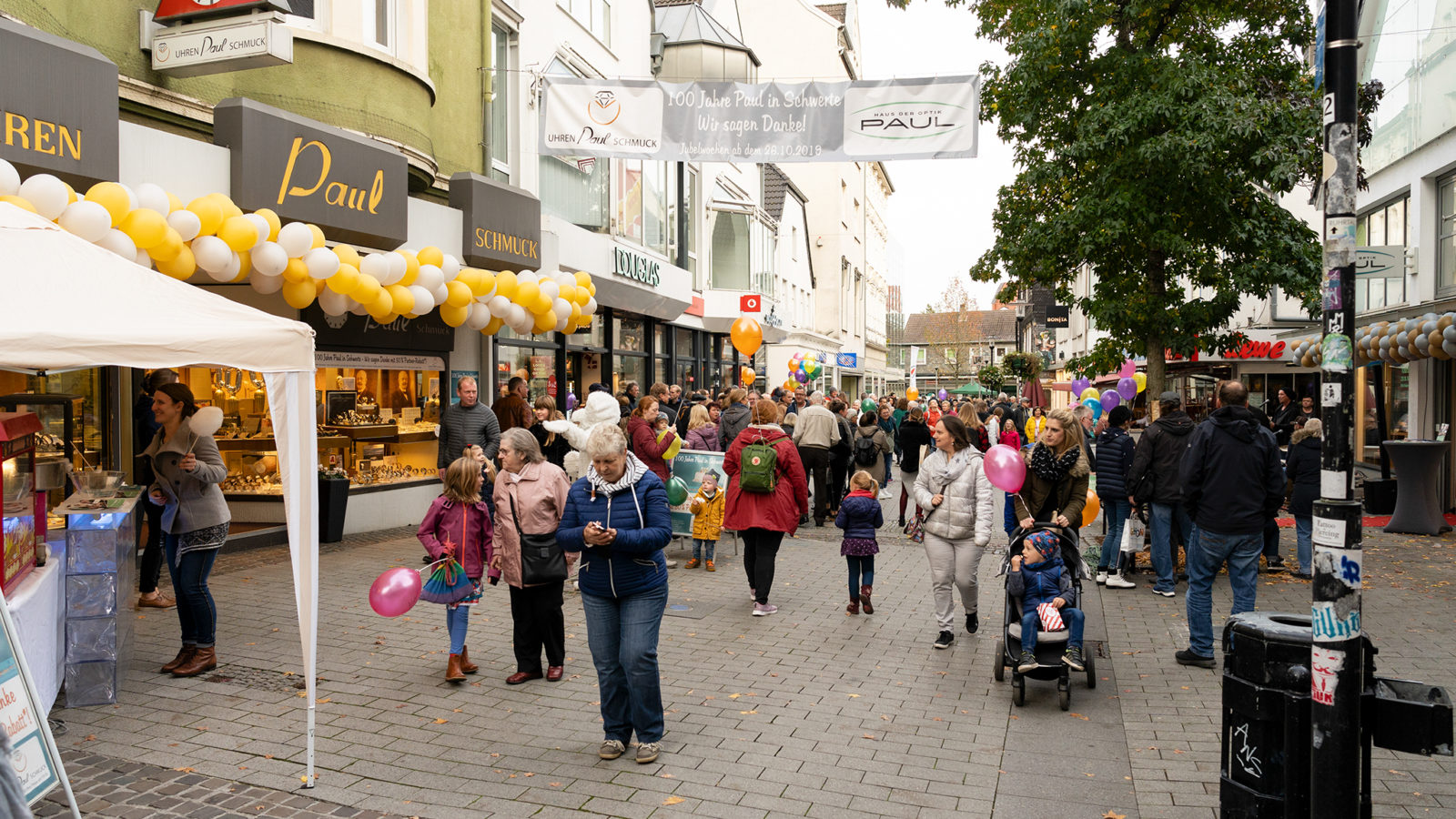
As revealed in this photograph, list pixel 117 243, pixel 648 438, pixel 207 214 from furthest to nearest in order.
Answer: pixel 648 438, pixel 207 214, pixel 117 243

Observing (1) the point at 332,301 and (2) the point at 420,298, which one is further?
(2) the point at 420,298

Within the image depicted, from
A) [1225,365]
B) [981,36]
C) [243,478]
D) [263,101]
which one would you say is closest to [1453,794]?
[263,101]

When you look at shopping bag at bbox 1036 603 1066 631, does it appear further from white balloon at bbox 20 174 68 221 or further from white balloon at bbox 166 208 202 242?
white balloon at bbox 20 174 68 221

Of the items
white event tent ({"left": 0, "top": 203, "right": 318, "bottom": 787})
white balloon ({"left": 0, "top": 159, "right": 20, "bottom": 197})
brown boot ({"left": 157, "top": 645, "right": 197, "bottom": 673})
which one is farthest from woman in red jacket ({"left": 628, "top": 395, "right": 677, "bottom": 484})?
white balloon ({"left": 0, "top": 159, "right": 20, "bottom": 197})

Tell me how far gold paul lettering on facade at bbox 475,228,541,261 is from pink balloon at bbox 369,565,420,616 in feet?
27.4

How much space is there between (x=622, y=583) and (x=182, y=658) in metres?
3.39

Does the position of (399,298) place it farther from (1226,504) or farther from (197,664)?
(1226,504)

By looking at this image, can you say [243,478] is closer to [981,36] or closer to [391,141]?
[391,141]

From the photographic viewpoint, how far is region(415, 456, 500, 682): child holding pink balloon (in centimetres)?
642

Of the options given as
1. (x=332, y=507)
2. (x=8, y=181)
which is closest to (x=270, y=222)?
(x=8, y=181)

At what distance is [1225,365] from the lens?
3238cm

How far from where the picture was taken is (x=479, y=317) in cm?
1164

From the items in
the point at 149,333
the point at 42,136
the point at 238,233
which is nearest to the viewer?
the point at 149,333

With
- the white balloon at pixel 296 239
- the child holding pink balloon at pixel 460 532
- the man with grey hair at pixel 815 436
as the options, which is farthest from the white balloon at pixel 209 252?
the man with grey hair at pixel 815 436
